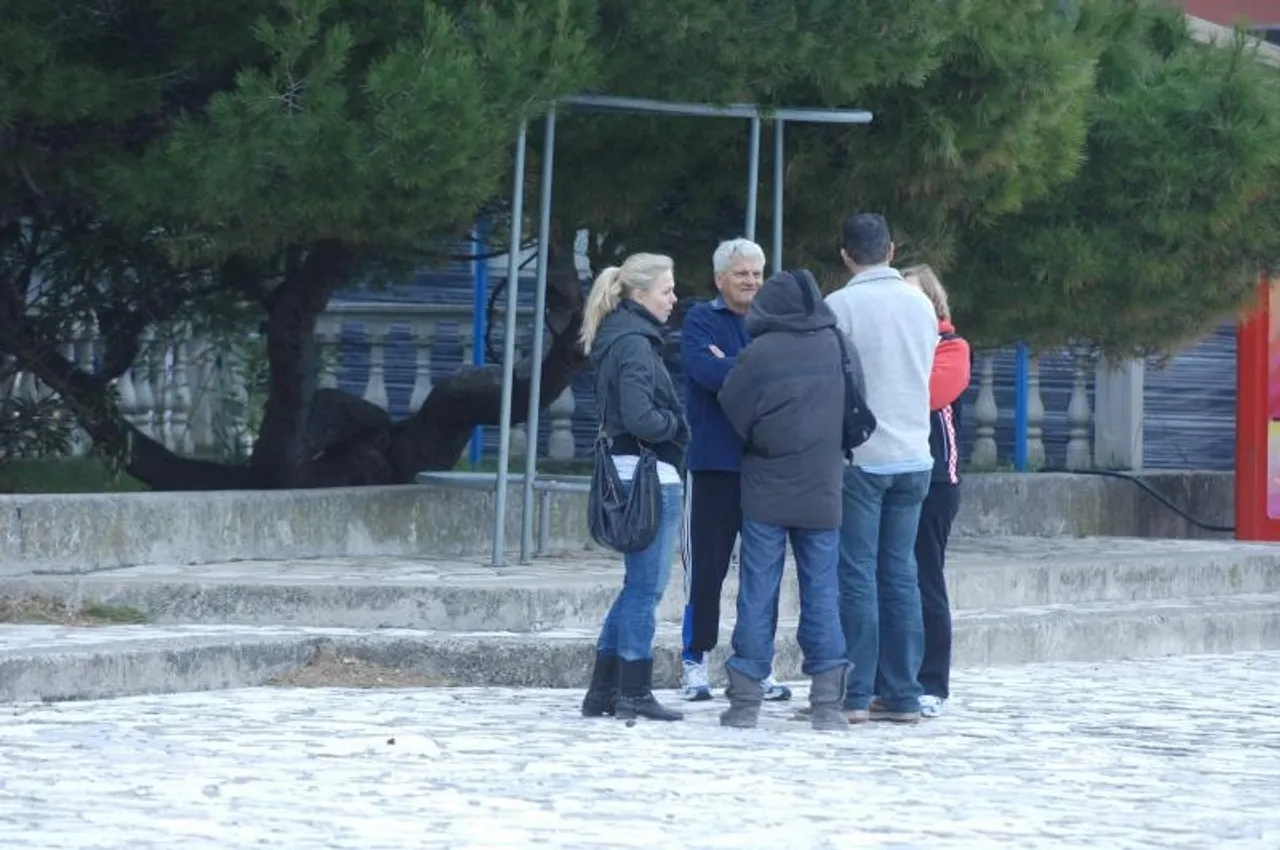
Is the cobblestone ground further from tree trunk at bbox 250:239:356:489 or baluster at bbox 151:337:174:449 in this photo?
baluster at bbox 151:337:174:449

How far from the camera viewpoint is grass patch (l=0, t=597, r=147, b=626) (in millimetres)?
9242

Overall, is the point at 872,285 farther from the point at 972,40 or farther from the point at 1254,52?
the point at 1254,52

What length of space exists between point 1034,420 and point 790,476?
823 centimetres

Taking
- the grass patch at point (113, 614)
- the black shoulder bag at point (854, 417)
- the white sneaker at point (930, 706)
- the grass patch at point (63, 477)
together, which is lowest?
the white sneaker at point (930, 706)

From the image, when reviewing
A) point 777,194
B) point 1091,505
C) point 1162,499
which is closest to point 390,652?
point 777,194

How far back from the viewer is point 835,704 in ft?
26.1

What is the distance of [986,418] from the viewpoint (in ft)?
52.0

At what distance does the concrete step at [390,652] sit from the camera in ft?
26.7

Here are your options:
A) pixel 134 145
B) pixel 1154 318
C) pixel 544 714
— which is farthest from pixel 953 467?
pixel 1154 318

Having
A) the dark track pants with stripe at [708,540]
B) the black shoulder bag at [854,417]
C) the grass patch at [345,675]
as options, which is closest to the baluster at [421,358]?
the grass patch at [345,675]

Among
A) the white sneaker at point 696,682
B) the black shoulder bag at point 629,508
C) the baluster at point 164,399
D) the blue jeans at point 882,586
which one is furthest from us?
the baluster at point 164,399

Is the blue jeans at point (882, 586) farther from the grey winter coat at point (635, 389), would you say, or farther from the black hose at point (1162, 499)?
the black hose at point (1162, 499)

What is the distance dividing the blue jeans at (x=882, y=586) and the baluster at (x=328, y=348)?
275 inches

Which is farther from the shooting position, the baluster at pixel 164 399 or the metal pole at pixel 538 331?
the baluster at pixel 164 399
